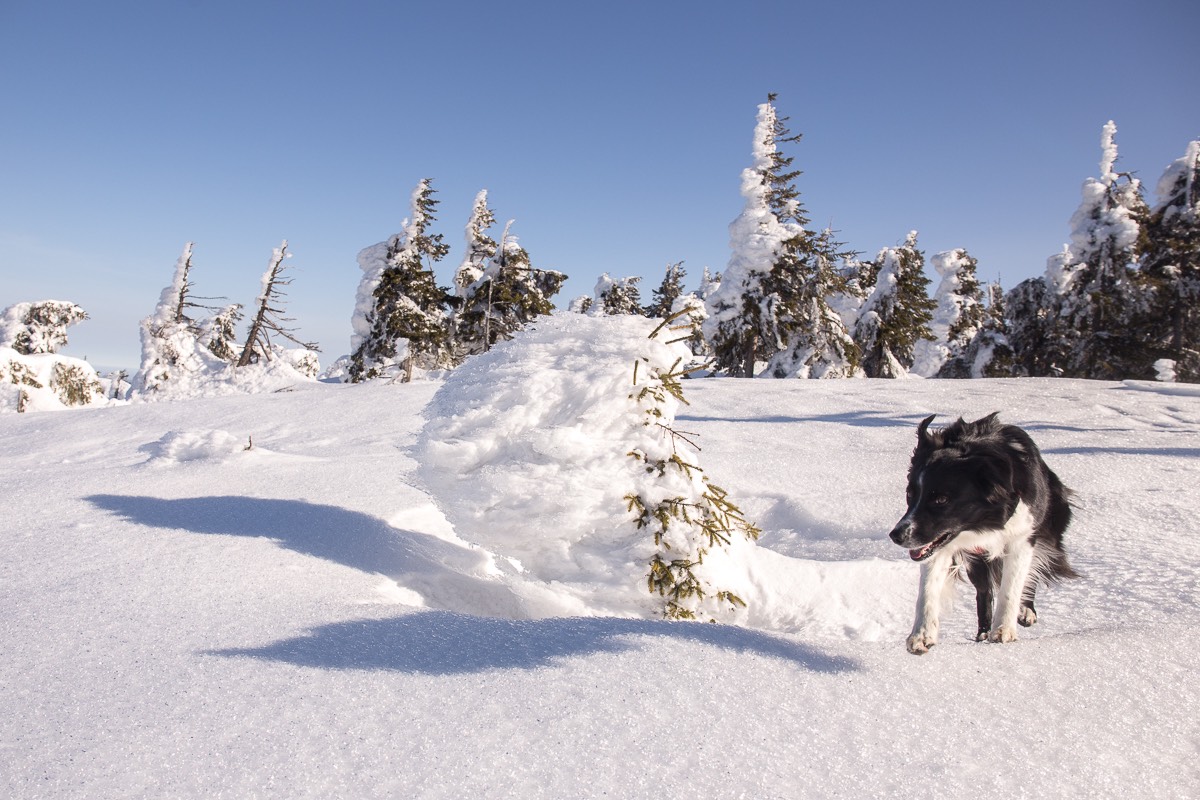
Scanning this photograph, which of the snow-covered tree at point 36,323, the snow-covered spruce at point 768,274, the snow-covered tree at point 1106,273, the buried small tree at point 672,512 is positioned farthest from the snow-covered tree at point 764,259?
the snow-covered tree at point 36,323

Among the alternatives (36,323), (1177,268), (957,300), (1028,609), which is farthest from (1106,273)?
(36,323)

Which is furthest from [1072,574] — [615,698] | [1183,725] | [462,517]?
[462,517]

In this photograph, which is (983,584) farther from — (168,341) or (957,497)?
(168,341)

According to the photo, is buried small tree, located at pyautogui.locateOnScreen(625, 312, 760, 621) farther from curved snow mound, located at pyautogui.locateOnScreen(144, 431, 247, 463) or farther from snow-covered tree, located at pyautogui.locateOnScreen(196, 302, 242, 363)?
snow-covered tree, located at pyautogui.locateOnScreen(196, 302, 242, 363)

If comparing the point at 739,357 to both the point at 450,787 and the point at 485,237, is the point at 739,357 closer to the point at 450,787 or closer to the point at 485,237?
the point at 485,237

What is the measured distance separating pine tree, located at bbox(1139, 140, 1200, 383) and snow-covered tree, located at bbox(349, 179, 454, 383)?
2728 cm

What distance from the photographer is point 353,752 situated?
2002 mm

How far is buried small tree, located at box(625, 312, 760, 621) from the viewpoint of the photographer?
171 inches

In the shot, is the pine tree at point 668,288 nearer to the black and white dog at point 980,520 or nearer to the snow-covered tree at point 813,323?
the snow-covered tree at point 813,323

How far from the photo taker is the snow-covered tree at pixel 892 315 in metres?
28.9

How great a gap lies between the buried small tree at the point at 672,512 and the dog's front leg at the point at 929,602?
4.78 feet

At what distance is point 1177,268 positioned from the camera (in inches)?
915

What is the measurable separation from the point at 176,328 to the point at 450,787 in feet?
107

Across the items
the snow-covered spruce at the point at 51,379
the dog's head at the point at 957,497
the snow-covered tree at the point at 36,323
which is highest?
the snow-covered tree at the point at 36,323
